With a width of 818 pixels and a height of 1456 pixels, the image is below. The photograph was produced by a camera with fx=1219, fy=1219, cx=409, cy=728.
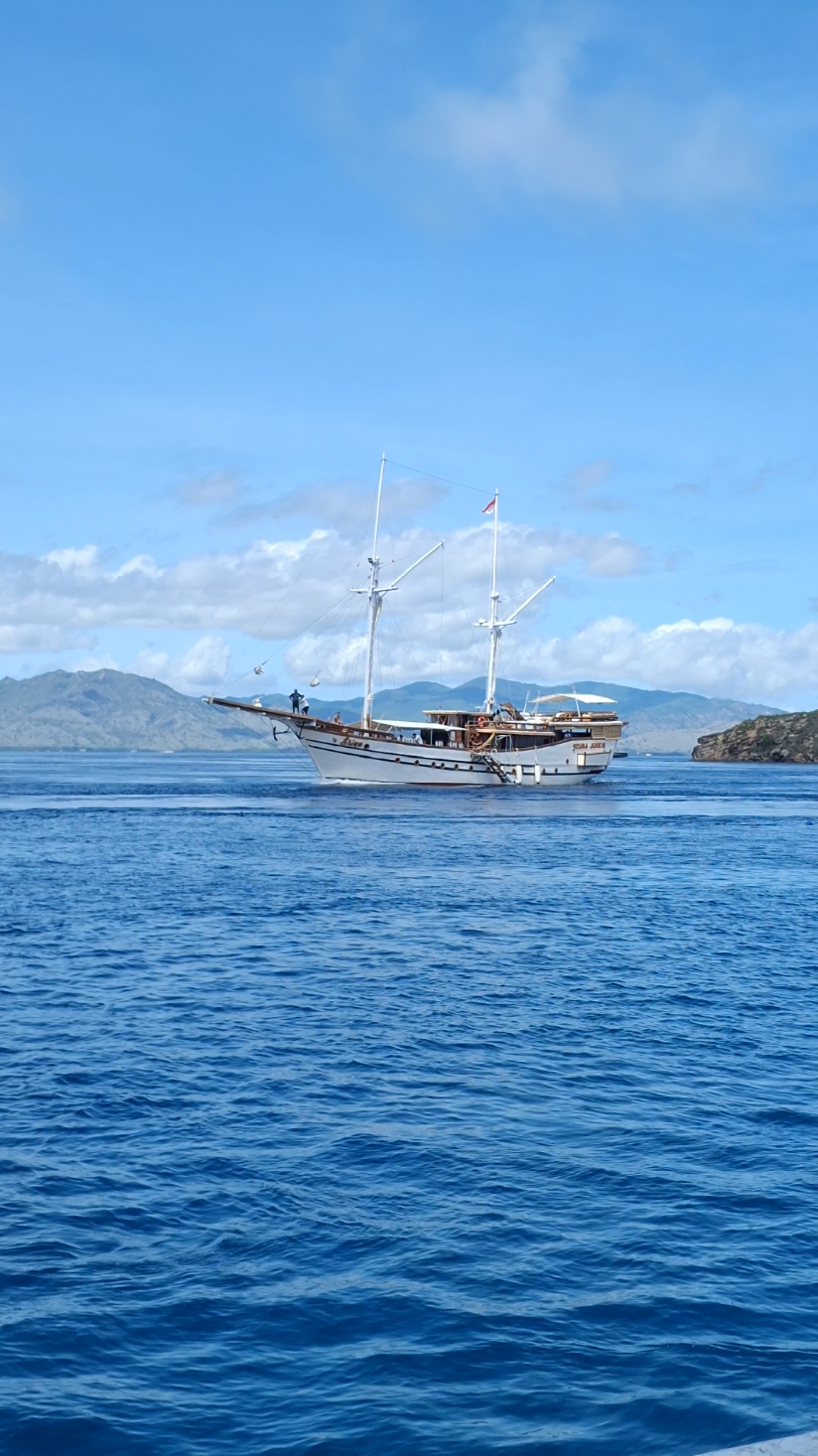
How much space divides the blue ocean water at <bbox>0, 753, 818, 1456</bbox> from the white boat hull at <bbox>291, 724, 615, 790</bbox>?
293 feet

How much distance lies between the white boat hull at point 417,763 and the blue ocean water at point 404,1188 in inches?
3518

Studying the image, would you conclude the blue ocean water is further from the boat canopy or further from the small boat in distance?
the boat canopy

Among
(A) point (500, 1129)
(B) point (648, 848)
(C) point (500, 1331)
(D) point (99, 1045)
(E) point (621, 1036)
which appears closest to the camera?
(C) point (500, 1331)

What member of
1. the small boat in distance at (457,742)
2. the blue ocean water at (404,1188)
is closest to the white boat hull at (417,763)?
the small boat in distance at (457,742)

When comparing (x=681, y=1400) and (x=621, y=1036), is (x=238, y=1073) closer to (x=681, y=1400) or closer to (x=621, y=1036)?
(x=621, y=1036)

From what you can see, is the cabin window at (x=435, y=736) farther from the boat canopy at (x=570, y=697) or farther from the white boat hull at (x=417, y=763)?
the boat canopy at (x=570, y=697)

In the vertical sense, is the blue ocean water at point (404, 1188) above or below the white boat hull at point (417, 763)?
below

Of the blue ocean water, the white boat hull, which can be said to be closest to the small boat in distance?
the white boat hull

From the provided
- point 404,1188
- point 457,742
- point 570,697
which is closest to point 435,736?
point 457,742

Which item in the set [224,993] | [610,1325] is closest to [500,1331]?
[610,1325]

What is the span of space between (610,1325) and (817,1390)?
2.04 meters

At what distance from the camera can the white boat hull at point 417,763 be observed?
128750 mm

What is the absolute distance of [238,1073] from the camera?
69.8 ft

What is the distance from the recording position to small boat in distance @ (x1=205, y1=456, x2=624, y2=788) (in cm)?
12875
